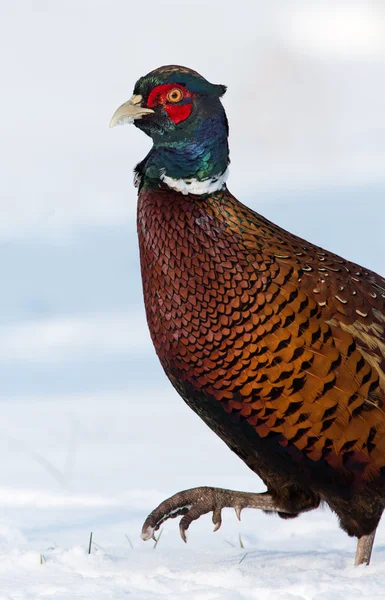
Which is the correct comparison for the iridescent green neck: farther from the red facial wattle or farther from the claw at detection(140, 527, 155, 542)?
the claw at detection(140, 527, 155, 542)

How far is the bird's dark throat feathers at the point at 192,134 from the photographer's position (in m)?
6.05

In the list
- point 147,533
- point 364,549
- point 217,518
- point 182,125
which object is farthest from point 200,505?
point 182,125

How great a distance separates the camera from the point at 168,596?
5.45m

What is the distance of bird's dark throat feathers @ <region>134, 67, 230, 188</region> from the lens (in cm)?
605

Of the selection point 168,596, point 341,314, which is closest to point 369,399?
point 341,314

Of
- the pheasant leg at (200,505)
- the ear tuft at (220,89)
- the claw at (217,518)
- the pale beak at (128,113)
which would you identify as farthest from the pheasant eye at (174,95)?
the claw at (217,518)

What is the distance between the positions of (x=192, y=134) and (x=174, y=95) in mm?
236

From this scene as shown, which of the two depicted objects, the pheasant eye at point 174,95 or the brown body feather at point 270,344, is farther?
the pheasant eye at point 174,95

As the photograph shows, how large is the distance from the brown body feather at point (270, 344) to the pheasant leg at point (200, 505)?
35 centimetres

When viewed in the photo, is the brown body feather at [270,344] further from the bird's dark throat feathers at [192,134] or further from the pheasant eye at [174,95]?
the pheasant eye at [174,95]

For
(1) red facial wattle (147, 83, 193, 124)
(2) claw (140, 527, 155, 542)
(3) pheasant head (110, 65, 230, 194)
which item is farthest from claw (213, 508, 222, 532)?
(1) red facial wattle (147, 83, 193, 124)

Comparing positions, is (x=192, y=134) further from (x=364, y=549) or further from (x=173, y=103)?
(x=364, y=549)

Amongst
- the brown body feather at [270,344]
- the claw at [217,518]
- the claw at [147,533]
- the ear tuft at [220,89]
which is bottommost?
the claw at [147,533]

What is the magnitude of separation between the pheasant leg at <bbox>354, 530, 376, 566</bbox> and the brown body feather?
9 cm
